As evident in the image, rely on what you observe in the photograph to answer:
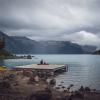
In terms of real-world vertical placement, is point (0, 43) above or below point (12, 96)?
above

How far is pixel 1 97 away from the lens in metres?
26.4

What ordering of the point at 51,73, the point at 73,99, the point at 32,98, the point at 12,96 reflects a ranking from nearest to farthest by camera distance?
the point at 32,98 → the point at 12,96 → the point at 73,99 → the point at 51,73

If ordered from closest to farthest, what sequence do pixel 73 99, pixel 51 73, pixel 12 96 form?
pixel 12 96 → pixel 73 99 → pixel 51 73

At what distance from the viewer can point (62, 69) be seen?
93812mm

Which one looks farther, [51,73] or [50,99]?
[51,73]

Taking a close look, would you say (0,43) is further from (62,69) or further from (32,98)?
(62,69)

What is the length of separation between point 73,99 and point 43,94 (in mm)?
4623

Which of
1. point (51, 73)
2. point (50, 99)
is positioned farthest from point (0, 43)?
point (51, 73)

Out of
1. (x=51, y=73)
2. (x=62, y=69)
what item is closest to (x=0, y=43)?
(x=51, y=73)

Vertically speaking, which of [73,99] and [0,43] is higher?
[0,43]

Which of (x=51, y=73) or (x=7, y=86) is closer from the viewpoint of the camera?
(x=7, y=86)

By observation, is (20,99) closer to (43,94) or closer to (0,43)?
(43,94)

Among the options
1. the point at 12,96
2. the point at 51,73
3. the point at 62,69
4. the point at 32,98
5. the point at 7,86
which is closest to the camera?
the point at 32,98

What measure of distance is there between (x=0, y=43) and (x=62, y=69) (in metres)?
67.8
